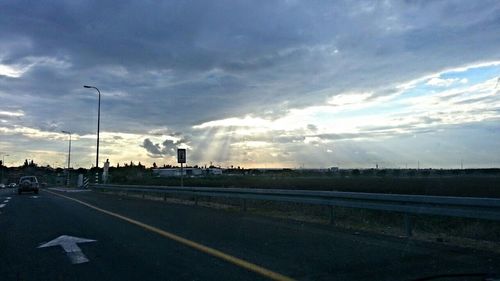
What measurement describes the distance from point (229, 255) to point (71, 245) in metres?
3.68

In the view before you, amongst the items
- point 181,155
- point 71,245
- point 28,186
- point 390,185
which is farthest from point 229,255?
point 390,185

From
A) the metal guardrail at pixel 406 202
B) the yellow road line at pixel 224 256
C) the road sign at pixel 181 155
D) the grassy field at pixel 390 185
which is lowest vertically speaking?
the yellow road line at pixel 224 256

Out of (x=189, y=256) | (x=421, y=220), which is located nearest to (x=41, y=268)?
(x=189, y=256)

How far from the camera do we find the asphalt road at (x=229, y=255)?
23.8ft

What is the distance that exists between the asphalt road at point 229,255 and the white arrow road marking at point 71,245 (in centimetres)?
11

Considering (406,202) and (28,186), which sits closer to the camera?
(406,202)

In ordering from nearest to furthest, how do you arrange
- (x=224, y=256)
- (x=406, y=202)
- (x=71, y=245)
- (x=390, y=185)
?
(x=224, y=256) → (x=71, y=245) → (x=406, y=202) → (x=390, y=185)

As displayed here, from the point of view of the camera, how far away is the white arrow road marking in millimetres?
8730

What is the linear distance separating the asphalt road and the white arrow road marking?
0.37 ft

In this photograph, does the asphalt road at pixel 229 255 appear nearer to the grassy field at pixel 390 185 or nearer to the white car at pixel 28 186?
the grassy field at pixel 390 185

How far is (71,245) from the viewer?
33.7 feet

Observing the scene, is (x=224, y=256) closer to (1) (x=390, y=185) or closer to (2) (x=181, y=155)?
(2) (x=181, y=155)

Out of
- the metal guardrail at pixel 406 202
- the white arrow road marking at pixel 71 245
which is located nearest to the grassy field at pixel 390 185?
the metal guardrail at pixel 406 202

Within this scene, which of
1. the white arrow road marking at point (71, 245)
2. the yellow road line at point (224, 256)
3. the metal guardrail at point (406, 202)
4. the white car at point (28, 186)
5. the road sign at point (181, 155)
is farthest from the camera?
the white car at point (28, 186)
